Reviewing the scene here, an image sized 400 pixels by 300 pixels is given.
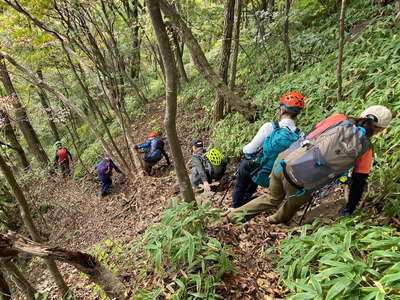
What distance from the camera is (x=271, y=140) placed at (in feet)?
11.9

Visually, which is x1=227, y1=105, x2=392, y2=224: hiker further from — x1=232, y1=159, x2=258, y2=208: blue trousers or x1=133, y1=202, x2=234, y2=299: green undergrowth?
x1=133, y1=202, x2=234, y2=299: green undergrowth

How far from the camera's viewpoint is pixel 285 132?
3582mm

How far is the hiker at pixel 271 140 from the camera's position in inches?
141

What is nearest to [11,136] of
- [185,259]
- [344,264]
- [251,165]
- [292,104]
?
[251,165]

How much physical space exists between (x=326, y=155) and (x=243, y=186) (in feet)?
6.58

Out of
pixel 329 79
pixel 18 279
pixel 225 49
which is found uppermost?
pixel 225 49

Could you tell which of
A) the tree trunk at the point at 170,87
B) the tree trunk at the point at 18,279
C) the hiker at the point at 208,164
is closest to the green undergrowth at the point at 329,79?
the hiker at the point at 208,164

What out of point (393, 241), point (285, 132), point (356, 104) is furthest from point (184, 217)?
point (356, 104)

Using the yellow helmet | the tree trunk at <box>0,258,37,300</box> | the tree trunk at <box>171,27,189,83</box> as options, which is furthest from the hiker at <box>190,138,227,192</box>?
the tree trunk at <box>171,27,189,83</box>

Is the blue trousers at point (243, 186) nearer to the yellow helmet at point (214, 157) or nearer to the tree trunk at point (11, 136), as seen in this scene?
the yellow helmet at point (214, 157)

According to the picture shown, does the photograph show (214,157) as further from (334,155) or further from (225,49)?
(225,49)

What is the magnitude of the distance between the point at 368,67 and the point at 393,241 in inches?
193

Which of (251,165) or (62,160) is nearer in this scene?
(251,165)

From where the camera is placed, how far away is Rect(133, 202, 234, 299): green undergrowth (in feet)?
8.50
